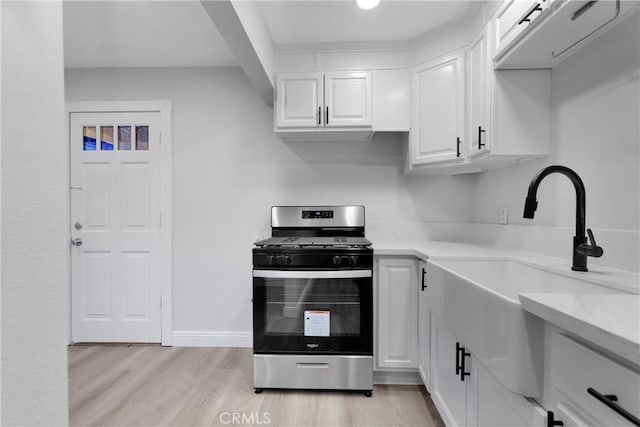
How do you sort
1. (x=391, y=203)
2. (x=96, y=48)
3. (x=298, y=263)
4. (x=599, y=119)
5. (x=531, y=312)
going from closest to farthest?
1. (x=531, y=312)
2. (x=599, y=119)
3. (x=298, y=263)
4. (x=96, y=48)
5. (x=391, y=203)

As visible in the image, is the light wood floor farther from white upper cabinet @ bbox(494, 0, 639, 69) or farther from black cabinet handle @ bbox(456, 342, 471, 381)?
white upper cabinet @ bbox(494, 0, 639, 69)

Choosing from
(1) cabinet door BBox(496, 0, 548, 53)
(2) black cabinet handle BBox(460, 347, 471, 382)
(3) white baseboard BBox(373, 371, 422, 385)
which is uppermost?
(1) cabinet door BBox(496, 0, 548, 53)

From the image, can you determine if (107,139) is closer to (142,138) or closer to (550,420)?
(142,138)

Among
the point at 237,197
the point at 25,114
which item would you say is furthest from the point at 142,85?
the point at 25,114

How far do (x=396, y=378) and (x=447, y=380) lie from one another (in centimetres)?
68

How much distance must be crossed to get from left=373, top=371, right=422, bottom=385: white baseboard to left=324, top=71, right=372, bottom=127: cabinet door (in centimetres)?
173

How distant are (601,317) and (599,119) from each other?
45.8 inches

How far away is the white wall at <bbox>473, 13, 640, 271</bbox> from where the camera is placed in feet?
3.89

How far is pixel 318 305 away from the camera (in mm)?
1952

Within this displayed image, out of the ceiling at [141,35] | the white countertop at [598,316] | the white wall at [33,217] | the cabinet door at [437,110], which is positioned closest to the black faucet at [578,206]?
the white countertop at [598,316]

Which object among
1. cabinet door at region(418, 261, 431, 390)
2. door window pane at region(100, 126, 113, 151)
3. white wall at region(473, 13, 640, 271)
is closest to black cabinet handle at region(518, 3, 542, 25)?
white wall at region(473, 13, 640, 271)

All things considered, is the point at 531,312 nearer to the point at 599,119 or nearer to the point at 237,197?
the point at 599,119

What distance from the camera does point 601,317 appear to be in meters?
0.60

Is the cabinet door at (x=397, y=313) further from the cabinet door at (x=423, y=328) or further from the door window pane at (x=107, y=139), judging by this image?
the door window pane at (x=107, y=139)
